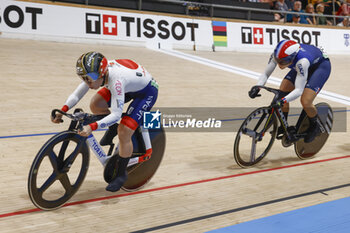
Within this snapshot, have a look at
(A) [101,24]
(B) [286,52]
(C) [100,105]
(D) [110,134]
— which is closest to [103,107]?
(C) [100,105]

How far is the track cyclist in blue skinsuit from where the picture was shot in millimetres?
3434

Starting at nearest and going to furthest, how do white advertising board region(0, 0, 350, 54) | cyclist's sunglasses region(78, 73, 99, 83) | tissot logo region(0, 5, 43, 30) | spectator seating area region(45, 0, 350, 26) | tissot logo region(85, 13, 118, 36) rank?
1. cyclist's sunglasses region(78, 73, 99, 83)
2. tissot logo region(0, 5, 43, 30)
3. white advertising board region(0, 0, 350, 54)
4. tissot logo region(85, 13, 118, 36)
5. spectator seating area region(45, 0, 350, 26)

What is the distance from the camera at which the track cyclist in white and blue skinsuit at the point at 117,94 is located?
2422 millimetres

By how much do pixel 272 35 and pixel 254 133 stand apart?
866cm

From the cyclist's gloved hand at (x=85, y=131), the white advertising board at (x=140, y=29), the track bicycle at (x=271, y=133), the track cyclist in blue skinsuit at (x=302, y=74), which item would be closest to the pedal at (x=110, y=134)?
the cyclist's gloved hand at (x=85, y=131)

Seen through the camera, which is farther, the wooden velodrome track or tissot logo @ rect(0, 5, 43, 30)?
tissot logo @ rect(0, 5, 43, 30)

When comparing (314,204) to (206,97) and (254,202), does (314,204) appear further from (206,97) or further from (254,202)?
(206,97)

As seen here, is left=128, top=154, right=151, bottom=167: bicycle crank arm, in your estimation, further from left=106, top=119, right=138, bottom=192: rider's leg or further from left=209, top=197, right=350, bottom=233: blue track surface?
left=209, top=197, right=350, bottom=233: blue track surface

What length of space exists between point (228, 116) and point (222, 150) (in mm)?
1473

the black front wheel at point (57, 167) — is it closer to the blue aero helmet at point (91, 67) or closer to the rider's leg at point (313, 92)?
the blue aero helmet at point (91, 67)

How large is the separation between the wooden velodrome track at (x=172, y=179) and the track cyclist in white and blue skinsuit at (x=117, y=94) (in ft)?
0.95

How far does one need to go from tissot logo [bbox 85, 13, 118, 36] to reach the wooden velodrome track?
2560mm

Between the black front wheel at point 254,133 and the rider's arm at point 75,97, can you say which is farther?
the black front wheel at point 254,133

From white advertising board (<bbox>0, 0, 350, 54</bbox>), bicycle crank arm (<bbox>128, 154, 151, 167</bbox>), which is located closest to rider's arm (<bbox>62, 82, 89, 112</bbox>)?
bicycle crank arm (<bbox>128, 154, 151, 167</bbox>)
